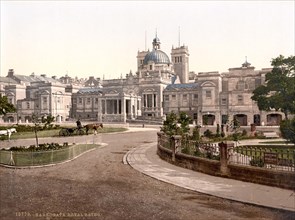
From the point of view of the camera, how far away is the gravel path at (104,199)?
29.4ft

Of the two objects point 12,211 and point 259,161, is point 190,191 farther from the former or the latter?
point 12,211

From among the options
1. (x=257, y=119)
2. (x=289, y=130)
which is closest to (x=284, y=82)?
(x=289, y=130)

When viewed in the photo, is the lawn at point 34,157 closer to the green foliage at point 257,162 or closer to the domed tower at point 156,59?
the green foliage at point 257,162

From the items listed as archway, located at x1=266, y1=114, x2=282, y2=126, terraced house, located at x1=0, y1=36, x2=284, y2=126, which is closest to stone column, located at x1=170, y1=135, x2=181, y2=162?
terraced house, located at x1=0, y1=36, x2=284, y2=126

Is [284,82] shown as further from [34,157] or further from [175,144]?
[34,157]

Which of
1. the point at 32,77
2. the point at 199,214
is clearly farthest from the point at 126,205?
the point at 32,77

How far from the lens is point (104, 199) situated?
34.4 ft

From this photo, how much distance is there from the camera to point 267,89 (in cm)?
3306

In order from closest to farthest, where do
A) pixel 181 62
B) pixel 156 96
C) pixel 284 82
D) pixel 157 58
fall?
1. pixel 284 82
2. pixel 156 96
3. pixel 157 58
4. pixel 181 62

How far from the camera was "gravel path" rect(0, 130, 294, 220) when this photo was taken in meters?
8.96

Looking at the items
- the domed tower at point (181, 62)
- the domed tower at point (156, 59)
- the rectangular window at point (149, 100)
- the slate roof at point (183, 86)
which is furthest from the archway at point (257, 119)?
the domed tower at point (181, 62)

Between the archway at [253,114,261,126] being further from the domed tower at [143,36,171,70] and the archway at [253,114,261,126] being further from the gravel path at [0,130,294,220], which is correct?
the gravel path at [0,130,294,220]

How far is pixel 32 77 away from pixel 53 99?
23.3 metres

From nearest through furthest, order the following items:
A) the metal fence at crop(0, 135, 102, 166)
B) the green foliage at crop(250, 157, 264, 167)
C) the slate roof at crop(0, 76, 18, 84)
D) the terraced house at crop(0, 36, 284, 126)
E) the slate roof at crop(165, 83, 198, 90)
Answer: the green foliage at crop(250, 157, 264, 167) → the metal fence at crop(0, 135, 102, 166) → the terraced house at crop(0, 36, 284, 126) → the slate roof at crop(165, 83, 198, 90) → the slate roof at crop(0, 76, 18, 84)
